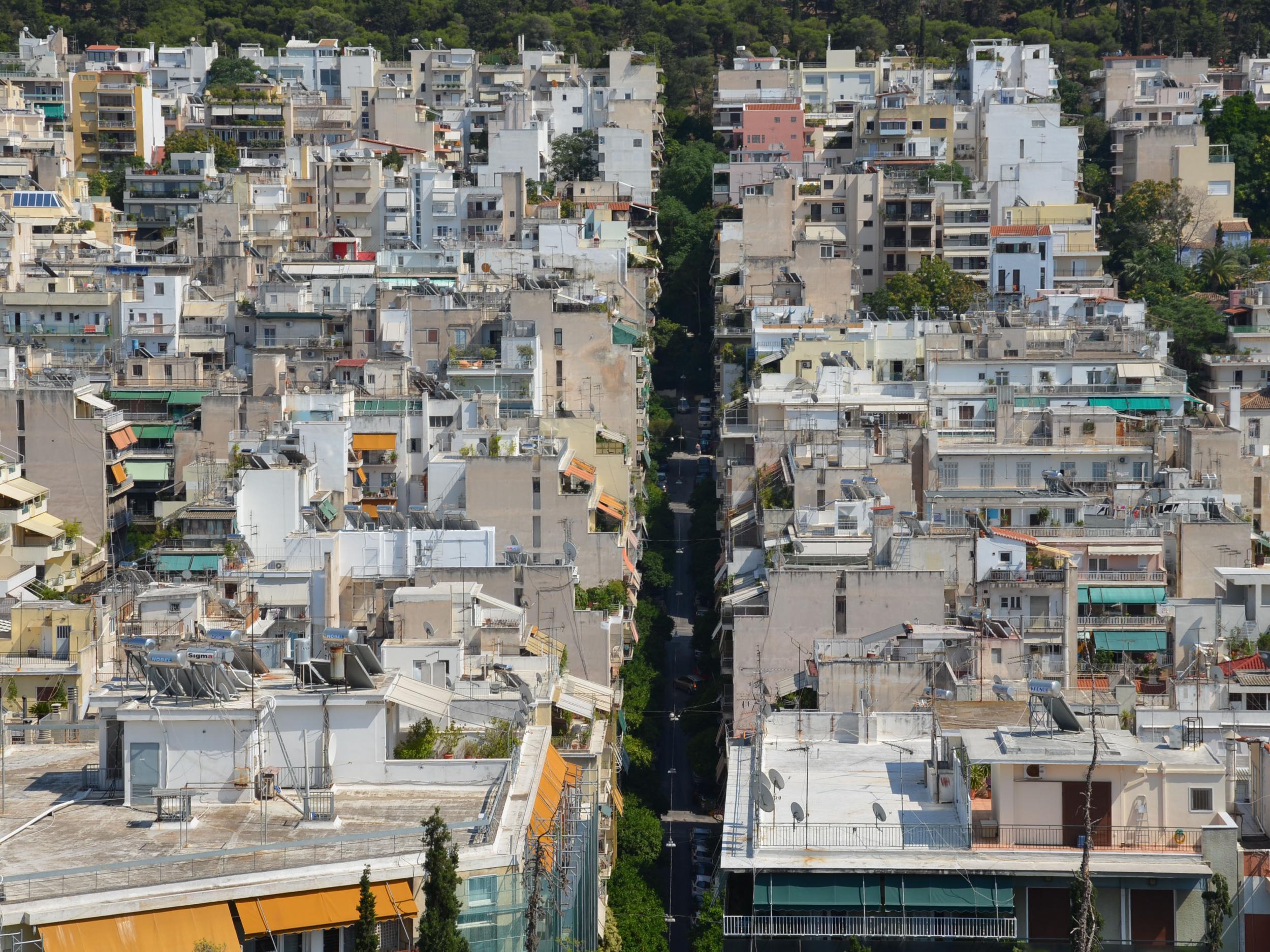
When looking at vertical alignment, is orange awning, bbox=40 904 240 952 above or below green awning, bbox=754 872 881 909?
above

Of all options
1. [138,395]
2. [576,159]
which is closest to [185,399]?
[138,395]

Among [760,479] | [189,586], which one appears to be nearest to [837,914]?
[189,586]

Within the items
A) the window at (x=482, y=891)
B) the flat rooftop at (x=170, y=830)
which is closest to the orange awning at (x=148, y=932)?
the flat rooftop at (x=170, y=830)

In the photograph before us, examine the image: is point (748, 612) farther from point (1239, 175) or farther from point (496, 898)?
point (1239, 175)

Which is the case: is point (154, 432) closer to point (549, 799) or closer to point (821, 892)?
point (549, 799)

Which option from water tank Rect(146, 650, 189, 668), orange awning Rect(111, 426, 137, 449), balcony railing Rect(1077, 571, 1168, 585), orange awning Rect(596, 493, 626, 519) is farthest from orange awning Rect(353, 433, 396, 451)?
water tank Rect(146, 650, 189, 668)

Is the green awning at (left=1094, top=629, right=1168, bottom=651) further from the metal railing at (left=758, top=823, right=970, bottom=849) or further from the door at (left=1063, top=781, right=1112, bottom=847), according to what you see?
the metal railing at (left=758, top=823, right=970, bottom=849)
